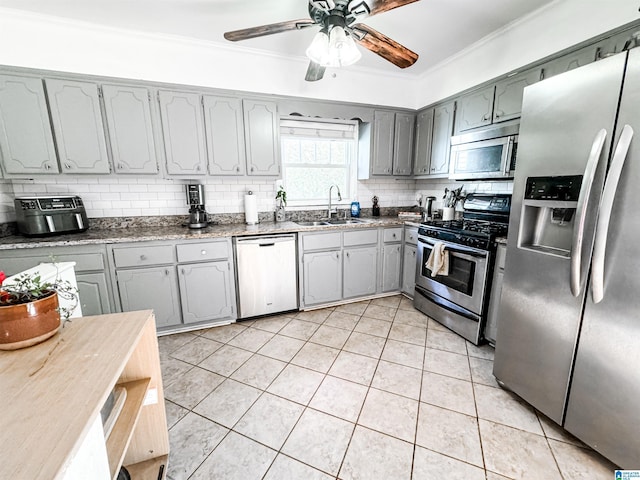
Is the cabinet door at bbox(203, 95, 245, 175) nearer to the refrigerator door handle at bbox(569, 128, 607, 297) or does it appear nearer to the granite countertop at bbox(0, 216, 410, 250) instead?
the granite countertop at bbox(0, 216, 410, 250)

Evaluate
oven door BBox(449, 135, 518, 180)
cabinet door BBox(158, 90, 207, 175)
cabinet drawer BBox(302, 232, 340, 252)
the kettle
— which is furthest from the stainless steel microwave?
cabinet door BBox(158, 90, 207, 175)

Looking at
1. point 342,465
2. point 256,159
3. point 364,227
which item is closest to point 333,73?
point 256,159

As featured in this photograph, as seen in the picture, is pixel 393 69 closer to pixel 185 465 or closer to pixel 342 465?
pixel 342 465

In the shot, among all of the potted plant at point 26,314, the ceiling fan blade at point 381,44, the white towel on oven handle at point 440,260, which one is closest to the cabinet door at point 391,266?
the white towel on oven handle at point 440,260

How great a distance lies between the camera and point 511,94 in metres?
2.35

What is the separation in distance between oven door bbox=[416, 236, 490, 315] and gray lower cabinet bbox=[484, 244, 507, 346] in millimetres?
Result: 69

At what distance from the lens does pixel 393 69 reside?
314 cm

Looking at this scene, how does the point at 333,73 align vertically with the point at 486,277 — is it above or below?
above

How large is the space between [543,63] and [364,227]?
1973 mm

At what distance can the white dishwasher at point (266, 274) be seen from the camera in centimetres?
268

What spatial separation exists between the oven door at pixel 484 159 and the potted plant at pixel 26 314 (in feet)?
9.66

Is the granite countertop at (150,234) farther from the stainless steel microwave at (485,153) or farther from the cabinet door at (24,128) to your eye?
the stainless steel microwave at (485,153)

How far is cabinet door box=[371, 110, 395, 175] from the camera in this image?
3.32m

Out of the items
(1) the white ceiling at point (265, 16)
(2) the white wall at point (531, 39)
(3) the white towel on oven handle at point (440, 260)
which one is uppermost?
(1) the white ceiling at point (265, 16)
